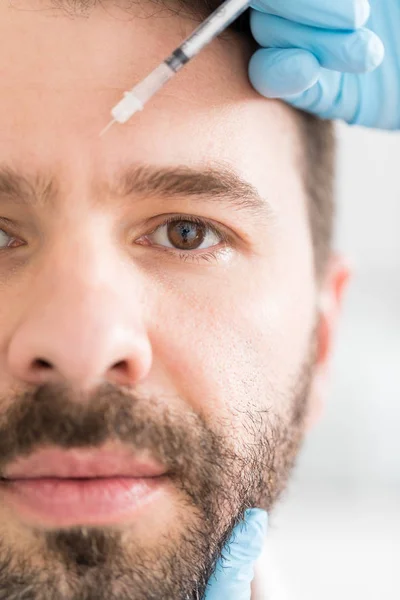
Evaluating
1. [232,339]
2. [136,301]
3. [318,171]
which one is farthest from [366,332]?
[136,301]

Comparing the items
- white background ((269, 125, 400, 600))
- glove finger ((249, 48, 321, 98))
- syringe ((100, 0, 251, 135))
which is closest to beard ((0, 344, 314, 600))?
syringe ((100, 0, 251, 135))

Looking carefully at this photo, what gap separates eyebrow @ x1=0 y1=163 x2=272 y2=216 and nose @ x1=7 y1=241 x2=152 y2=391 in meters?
0.10

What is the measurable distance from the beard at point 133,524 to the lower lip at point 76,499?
0.05 feet

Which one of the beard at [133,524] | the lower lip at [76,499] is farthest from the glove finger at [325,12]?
the lower lip at [76,499]

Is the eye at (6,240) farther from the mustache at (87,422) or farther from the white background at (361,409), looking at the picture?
the white background at (361,409)

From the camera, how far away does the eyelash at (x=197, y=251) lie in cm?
110

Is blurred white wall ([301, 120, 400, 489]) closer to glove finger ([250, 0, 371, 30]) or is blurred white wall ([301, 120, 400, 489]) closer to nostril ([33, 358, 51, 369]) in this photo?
glove finger ([250, 0, 371, 30])

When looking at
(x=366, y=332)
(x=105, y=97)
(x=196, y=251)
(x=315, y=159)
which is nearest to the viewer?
(x=105, y=97)

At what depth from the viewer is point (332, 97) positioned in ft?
3.93

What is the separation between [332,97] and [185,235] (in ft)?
1.11

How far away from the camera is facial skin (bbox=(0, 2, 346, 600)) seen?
0.93m

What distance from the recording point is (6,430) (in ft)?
3.06

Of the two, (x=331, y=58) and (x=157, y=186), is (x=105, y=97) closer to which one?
(x=157, y=186)

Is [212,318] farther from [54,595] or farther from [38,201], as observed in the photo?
[54,595]
